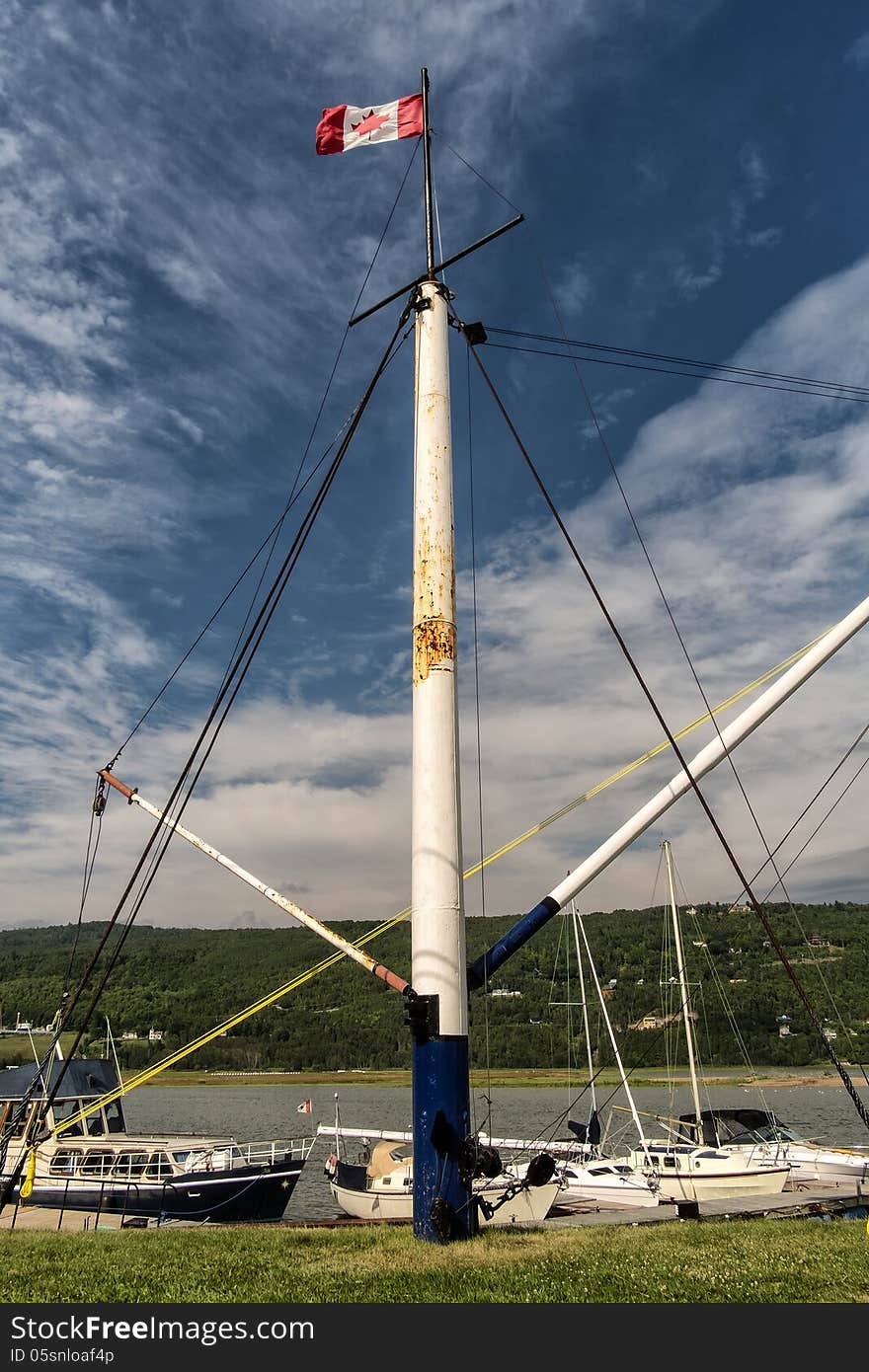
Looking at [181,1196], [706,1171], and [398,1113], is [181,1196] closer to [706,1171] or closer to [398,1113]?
[706,1171]

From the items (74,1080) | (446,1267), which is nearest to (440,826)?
(446,1267)

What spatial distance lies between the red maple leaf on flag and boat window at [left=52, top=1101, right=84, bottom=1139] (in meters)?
Answer: 34.3

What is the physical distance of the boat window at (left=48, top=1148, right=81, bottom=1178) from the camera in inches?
1232

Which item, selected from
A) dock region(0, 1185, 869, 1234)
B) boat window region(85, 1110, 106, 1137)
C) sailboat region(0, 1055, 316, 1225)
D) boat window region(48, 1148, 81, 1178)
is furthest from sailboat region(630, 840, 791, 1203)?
boat window region(85, 1110, 106, 1137)

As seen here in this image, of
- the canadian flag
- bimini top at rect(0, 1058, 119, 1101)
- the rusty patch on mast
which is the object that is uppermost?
the canadian flag

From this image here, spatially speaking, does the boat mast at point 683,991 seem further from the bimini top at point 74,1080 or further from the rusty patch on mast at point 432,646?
the rusty patch on mast at point 432,646

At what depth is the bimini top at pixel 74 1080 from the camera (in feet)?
113

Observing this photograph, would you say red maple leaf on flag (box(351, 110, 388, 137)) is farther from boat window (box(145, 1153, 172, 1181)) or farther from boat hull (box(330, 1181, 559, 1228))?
boat window (box(145, 1153, 172, 1181))

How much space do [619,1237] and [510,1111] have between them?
103 metres

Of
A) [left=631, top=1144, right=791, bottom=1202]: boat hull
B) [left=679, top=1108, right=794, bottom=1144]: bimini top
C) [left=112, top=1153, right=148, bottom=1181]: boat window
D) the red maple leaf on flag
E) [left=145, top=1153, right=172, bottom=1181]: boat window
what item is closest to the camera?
the red maple leaf on flag

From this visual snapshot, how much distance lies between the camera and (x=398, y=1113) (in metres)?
112

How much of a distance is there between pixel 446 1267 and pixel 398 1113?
11306 cm
